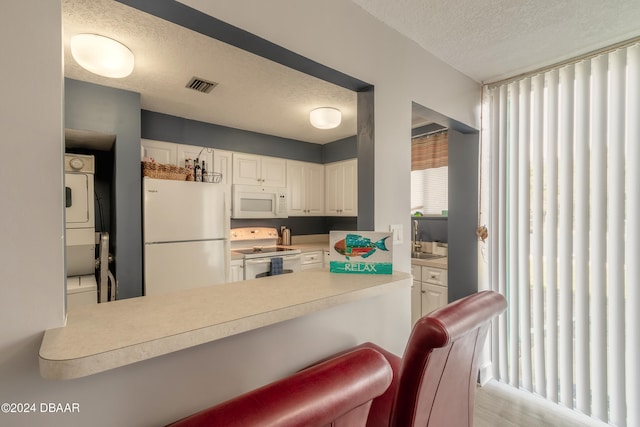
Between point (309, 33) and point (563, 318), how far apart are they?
230 centimetres

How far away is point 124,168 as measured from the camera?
2436mm

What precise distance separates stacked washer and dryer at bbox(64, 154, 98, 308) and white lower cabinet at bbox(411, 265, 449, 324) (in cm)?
296

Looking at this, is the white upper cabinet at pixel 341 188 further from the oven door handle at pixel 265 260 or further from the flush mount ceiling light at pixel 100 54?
the flush mount ceiling light at pixel 100 54

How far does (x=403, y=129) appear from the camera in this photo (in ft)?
5.18

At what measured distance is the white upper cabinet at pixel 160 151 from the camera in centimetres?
291

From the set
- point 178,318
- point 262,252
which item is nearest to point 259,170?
point 262,252

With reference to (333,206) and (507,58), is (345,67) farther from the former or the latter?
(333,206)

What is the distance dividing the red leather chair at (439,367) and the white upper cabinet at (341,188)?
2866 mm

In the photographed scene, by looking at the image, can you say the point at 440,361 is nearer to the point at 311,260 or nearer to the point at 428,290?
the point at 428,290

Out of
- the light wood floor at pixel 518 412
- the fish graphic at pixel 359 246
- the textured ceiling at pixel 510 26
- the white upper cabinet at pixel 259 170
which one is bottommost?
the light wood floor at pixel 518 412

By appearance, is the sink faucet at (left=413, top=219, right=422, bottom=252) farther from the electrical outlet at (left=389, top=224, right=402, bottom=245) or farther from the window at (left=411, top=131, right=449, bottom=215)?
the electrical outlet at (left=389, top=224, right=402, bottom=245)

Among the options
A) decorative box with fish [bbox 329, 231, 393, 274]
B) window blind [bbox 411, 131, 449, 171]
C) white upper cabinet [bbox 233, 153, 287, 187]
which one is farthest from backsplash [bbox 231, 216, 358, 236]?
decorative box with fish [bbox 329, 231, 393, 274]

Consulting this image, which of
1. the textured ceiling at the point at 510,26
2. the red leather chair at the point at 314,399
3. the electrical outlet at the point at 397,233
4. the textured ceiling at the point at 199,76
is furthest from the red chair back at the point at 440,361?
the textured ceiling at the point at 199,76

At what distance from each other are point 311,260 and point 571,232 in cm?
270
